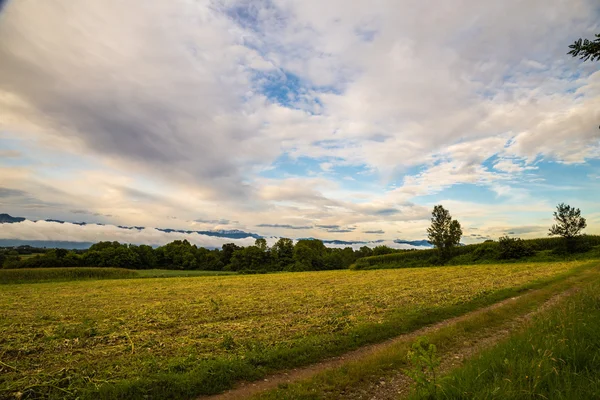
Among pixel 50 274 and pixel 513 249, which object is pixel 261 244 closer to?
pixel 50 274

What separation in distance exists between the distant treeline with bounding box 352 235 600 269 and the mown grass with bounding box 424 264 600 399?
64.2 meters

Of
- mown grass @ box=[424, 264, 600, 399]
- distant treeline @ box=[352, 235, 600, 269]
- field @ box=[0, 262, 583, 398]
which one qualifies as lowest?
field @ box=[0, 262, 583, 398]

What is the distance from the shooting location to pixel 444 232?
7225 centimetres

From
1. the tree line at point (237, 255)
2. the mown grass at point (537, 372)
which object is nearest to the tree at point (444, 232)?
the tree line at point (237, 255)

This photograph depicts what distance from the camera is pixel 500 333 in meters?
11.9

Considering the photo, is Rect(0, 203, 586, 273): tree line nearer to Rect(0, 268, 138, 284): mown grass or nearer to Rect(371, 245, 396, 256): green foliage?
Rect(371, 245, 396, 256): green foliage

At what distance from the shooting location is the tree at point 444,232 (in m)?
71.9

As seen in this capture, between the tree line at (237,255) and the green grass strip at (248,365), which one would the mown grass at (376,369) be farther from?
the tree line at (237,255)

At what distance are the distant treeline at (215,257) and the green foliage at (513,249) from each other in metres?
62.0

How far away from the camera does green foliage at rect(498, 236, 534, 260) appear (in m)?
60.2

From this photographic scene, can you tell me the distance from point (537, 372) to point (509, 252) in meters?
69.7

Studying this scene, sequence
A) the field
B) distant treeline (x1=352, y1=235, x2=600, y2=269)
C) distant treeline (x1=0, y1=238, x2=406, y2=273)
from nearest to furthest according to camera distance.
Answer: the field < distant treeline (x1=352, y1=235, x2=600, y2=269) < distant treeline (x1=0, y1=238, x2=406, y2=273)

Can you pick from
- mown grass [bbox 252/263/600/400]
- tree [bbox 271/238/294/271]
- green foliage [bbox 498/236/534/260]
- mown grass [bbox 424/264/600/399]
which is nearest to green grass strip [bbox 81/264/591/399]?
mown grass [bbox 252/263/600/400]

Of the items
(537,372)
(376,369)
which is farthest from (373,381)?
(537,372)
